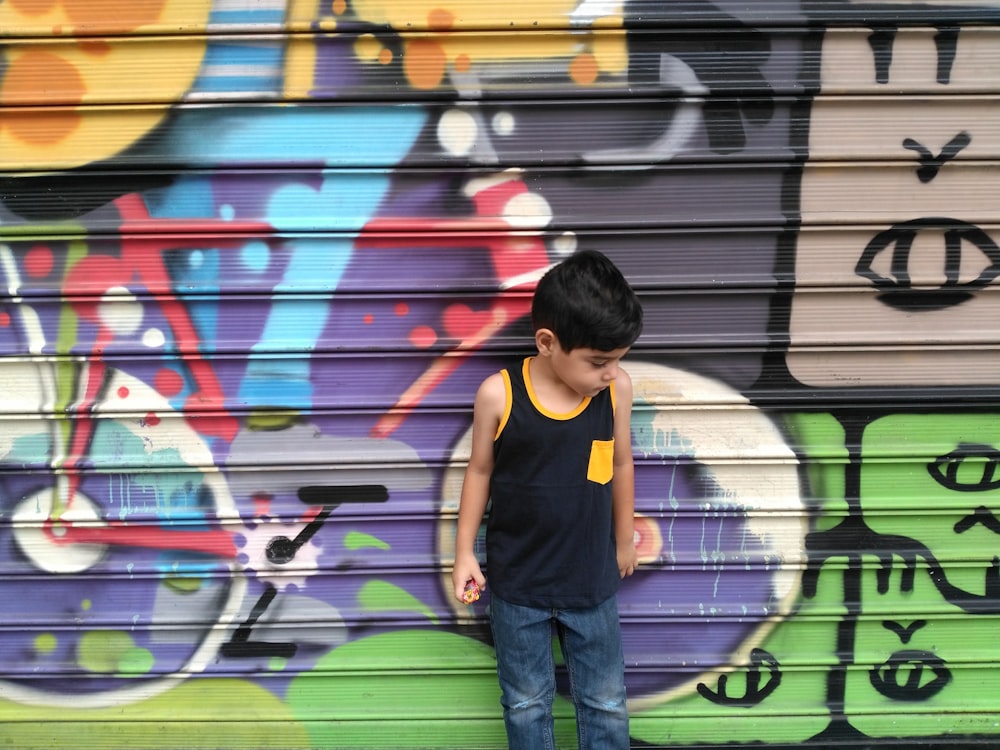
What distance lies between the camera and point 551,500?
200 cm

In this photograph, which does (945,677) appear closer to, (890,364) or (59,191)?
(890,364)

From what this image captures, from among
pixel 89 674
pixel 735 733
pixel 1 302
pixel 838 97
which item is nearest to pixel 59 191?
pixel 1 302

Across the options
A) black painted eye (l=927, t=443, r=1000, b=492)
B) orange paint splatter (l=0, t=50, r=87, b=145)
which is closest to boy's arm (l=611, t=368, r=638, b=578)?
black painted eye (l=927, t=443, r=1000, b=492)

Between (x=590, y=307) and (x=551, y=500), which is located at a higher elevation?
(x=590, y=307)

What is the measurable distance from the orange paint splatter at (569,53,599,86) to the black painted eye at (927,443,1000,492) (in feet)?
5.26

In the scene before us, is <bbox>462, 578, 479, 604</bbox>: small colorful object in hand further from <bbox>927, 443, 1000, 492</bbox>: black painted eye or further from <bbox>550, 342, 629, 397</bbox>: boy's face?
<bbox>927, 443, 1000, 492</bbox>: black painted eye

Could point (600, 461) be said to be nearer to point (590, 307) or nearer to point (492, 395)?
A: point (492, 395)

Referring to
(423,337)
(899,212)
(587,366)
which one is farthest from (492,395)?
(899,212)

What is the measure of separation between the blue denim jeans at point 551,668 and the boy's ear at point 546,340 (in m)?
0.73

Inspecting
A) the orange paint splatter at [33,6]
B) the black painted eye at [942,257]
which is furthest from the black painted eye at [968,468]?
the orange paint splatter at [33,6]

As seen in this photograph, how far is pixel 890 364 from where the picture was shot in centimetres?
230

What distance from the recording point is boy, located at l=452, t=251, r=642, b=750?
188 centimetres

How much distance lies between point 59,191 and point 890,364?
258 centimetres

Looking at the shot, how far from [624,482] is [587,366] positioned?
0.45 m
